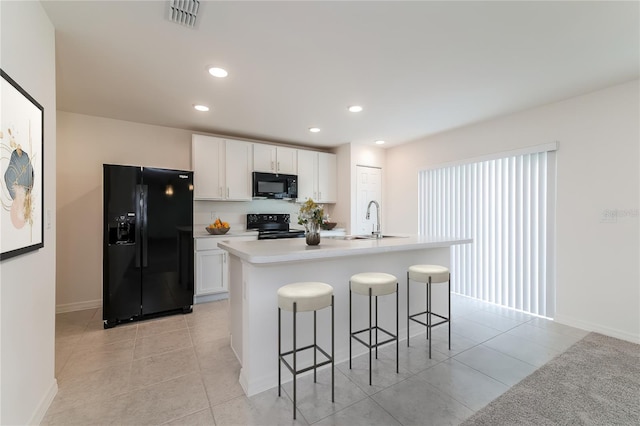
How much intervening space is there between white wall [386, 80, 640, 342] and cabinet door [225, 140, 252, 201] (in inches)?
149

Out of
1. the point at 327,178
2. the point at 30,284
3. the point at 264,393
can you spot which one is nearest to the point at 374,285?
the point at 264,393

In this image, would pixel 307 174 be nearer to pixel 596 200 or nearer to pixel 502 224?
pixel 502 224

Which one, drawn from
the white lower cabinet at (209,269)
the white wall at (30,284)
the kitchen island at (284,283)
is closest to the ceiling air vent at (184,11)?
the white wall at (30,284)

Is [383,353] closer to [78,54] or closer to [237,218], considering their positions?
[237,218]

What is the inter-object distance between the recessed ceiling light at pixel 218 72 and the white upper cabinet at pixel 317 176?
245 centimetres

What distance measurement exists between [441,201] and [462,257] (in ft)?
3.06

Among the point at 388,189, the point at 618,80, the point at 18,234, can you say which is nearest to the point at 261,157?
the point at 388,189

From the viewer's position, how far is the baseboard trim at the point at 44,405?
1.59 meters

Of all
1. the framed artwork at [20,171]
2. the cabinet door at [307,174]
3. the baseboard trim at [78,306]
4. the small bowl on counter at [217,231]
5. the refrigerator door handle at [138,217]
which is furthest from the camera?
the cabinet door at [307,174]

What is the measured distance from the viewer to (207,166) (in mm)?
4078

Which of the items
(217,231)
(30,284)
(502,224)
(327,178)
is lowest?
(30,284)

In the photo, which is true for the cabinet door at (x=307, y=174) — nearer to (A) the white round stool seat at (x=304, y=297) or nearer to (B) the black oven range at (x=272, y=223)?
(B) the black oven range at (x=272, y=223)

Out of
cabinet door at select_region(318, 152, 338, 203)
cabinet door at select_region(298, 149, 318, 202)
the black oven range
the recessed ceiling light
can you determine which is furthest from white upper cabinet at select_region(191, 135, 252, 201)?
the recessed ceiling light

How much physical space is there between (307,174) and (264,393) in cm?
363
